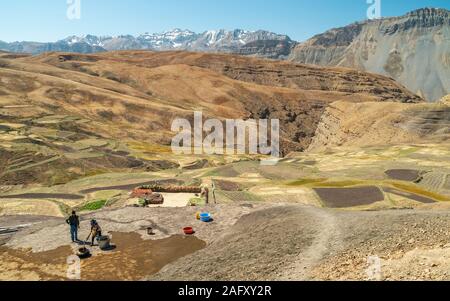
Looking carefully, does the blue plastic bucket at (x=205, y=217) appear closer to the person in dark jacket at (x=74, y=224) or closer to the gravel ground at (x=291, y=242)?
the gravel ground at (x=291, y=242)

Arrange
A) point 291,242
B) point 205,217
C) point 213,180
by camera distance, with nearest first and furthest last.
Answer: point 291,242, point 205,217, point 213,180

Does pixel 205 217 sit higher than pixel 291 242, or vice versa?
pixel 291 242

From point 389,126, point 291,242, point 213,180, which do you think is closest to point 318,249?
point 291,242

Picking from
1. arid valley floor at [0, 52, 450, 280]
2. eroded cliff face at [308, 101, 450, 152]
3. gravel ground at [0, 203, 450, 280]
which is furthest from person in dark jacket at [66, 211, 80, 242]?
eroded cliff face at [308, 101, 450, 152]

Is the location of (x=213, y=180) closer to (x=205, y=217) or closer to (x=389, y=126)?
(x=205, y=217)

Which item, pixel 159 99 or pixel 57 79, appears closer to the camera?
pixel 57 79
